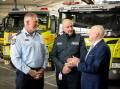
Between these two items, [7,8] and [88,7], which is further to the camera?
[7,8]

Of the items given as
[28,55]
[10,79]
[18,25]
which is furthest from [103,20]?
[28,55]

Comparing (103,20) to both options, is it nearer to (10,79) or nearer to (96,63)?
(10,79)

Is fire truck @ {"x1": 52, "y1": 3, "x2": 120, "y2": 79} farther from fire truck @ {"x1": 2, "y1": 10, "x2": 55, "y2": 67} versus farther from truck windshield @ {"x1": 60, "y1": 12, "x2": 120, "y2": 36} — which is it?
fire truck @ {"x1": 2, "y1": 10, "x2": 55, "y2": 67}

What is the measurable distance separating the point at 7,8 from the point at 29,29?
31125 millimetres

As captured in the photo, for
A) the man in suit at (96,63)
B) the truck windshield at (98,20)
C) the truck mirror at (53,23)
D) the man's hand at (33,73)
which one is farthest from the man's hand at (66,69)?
the truck mirror at (53,23)

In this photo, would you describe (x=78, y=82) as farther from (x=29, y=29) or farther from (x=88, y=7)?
(x=88, y=7)

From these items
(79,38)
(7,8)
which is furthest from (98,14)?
(7,8)

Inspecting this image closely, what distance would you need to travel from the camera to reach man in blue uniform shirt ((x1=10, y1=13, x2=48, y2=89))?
5.60m

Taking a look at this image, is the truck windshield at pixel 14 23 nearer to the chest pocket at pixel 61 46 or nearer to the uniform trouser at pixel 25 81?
the chest pocket at pixel 61 46

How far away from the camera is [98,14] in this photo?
38.0 ft

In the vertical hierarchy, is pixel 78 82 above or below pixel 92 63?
below

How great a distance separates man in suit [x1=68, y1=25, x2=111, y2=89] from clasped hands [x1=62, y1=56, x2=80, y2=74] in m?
0.20

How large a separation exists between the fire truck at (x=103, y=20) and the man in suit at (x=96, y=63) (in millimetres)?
5174

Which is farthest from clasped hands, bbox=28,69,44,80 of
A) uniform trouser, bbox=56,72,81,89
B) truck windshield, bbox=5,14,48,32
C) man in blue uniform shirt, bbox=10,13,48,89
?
truck windshield, bbox=5,14,48,32
